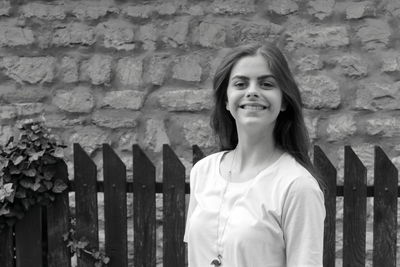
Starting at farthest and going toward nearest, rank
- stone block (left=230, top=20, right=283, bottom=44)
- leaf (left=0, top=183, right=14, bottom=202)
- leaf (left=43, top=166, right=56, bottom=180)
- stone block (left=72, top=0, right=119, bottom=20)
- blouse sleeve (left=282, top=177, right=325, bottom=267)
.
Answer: stone block (left=72, top=0, right=119, bottom=20)
stone block (left=230, top=20, right=283, bottom=44)
leaf (left=43, top=166, right=56, bottom=180)
leaf (left=0, top=183, right=14, bottom=202)
blouse sleeve (left=282, top=177, right=325, bottom=267)

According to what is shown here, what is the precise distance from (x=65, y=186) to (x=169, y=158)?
1.73 ft

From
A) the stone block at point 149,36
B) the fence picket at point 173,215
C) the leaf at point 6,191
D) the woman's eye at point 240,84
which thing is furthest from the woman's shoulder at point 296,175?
the stone block at point 149,36

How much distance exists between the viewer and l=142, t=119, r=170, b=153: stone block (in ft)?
13.2

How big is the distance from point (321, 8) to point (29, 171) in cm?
217

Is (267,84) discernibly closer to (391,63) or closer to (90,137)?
(391,63)

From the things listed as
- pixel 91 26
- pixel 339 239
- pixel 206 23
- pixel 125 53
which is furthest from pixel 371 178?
pixel 91 26

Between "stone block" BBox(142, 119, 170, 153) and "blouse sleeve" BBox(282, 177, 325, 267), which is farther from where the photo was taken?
"stone block" BBox(142, 119, 170, 153)

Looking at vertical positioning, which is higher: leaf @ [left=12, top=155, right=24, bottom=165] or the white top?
leaf @ [left=12, top=155, right=24, bottom=165]

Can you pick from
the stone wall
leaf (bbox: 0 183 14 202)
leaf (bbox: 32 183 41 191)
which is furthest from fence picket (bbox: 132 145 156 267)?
the stone wall

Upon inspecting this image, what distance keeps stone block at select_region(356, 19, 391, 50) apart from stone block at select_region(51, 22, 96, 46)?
5.88 feet

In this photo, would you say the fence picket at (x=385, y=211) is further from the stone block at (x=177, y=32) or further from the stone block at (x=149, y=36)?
the stone block at (x=149, y=36)

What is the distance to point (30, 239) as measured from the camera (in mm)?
2979

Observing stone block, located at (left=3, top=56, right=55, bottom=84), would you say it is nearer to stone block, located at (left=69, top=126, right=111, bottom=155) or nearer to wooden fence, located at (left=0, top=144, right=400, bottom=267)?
stone block, located at (left=69, top=126, right=111, bottom=155)

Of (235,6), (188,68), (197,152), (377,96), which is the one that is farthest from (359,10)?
(197,152)
